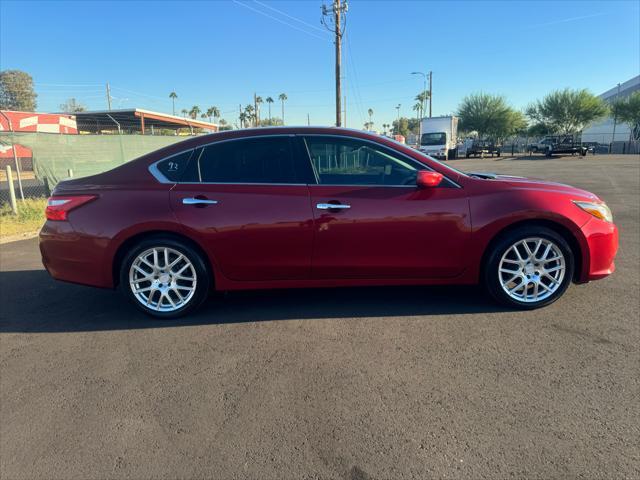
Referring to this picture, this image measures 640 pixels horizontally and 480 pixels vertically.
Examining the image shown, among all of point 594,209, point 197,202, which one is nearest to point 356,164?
point 197,202

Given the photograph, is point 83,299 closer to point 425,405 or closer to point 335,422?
point 335,422

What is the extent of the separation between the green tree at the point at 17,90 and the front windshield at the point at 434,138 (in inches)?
2601

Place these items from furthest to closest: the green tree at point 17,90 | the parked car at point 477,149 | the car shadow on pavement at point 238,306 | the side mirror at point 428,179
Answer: the green tree at point 17,90 < the parked car at point 477,149 < the car shadow on pavement at point 238,306 < the side mirror at point 428,179

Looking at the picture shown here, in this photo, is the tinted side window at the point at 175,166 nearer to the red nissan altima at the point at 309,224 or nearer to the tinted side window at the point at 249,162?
the red nissan altima at the point at 309,224

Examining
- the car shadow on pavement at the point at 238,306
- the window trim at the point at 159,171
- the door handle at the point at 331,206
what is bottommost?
the car shadow on pavement at the point at 238,306

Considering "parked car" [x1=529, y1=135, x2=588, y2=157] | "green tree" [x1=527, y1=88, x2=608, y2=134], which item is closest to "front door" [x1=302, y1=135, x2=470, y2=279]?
"parked car" [x1=529, y1=135, x2=588, y2=157]

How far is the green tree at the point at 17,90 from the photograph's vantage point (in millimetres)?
72562

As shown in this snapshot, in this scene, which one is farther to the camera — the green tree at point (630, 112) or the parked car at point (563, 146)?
the green tree at point (630, 112)

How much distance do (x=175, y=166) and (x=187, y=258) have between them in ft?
2.75

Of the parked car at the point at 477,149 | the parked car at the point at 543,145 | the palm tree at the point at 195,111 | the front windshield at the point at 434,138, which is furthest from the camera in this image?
the palm tree at the point at 195,111

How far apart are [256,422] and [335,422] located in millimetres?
457

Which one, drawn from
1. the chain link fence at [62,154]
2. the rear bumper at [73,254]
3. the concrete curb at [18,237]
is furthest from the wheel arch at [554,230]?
the chain link fence at [62,154]

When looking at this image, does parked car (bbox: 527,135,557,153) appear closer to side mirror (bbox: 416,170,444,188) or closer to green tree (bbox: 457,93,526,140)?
green tree (bbox: 457,93,526,140)

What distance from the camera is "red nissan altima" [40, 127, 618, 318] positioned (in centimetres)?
378
